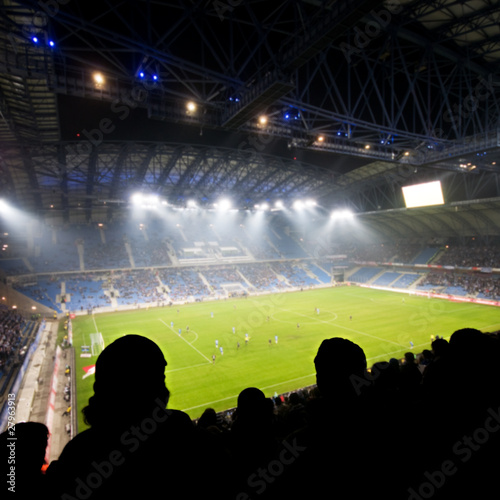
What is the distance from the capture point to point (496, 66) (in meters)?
23.6

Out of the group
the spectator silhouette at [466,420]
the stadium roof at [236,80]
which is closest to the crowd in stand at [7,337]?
the stadium roof at [236,80]

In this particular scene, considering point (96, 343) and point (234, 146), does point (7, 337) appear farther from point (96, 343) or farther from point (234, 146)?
point (234, 146)

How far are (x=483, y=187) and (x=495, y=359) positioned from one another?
155 feet

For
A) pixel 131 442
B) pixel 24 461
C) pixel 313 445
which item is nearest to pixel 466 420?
pixel 313 445

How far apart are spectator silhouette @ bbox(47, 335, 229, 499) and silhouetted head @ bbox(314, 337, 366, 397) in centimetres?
100

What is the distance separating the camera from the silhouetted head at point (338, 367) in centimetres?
216

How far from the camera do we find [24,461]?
1931mm

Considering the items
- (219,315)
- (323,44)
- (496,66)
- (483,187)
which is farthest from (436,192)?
(323,44)

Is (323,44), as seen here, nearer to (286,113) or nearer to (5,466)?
(286,113)

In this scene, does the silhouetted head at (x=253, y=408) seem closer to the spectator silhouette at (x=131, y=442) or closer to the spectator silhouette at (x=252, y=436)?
the spectator silhouette at (x=252, y=436)

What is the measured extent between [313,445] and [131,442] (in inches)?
40.5

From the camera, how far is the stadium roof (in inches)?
525

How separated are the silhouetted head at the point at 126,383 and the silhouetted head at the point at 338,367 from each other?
1.07m

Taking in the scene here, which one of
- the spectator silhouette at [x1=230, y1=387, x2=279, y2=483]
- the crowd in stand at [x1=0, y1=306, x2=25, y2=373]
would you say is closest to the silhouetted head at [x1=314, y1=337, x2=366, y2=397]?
the spectator silhouette at [x1=230, y1=387, x2=279, y2=483]
